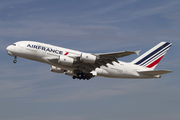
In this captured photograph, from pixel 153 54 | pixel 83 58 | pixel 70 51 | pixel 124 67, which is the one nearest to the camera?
pixel 83 58

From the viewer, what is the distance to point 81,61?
36750 mm

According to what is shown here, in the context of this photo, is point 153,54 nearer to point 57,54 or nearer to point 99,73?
point 99,73

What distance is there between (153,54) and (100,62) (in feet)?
44.0

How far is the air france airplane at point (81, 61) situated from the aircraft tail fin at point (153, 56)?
133 centimetres

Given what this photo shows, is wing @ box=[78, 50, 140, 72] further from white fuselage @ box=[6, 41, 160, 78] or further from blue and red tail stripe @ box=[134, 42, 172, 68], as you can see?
blue and red tail stripe @ box=[134, 42, 172, 68]

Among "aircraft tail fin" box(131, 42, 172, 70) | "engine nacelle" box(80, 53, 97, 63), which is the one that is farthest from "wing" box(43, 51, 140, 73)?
"aircraft tail fin" box(131, 42, 172, 70)

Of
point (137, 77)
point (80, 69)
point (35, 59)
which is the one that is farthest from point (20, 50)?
point (137, 77)

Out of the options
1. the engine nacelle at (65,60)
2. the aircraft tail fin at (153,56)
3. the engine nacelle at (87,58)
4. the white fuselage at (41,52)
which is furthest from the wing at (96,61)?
the aircraft tail fin at (153,56)

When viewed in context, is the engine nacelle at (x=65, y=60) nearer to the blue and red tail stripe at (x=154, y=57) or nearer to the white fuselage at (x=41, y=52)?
the white fuselage at (x=41, y=52)

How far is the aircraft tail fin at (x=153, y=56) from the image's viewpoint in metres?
44.9

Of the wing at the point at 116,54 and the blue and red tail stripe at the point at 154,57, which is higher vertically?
the blue and red tail stripe at the point at 154,57

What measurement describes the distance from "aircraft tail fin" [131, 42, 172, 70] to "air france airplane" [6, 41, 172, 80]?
133cm

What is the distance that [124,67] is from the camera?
41562mm

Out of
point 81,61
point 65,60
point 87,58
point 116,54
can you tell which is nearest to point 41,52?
point 65,60
